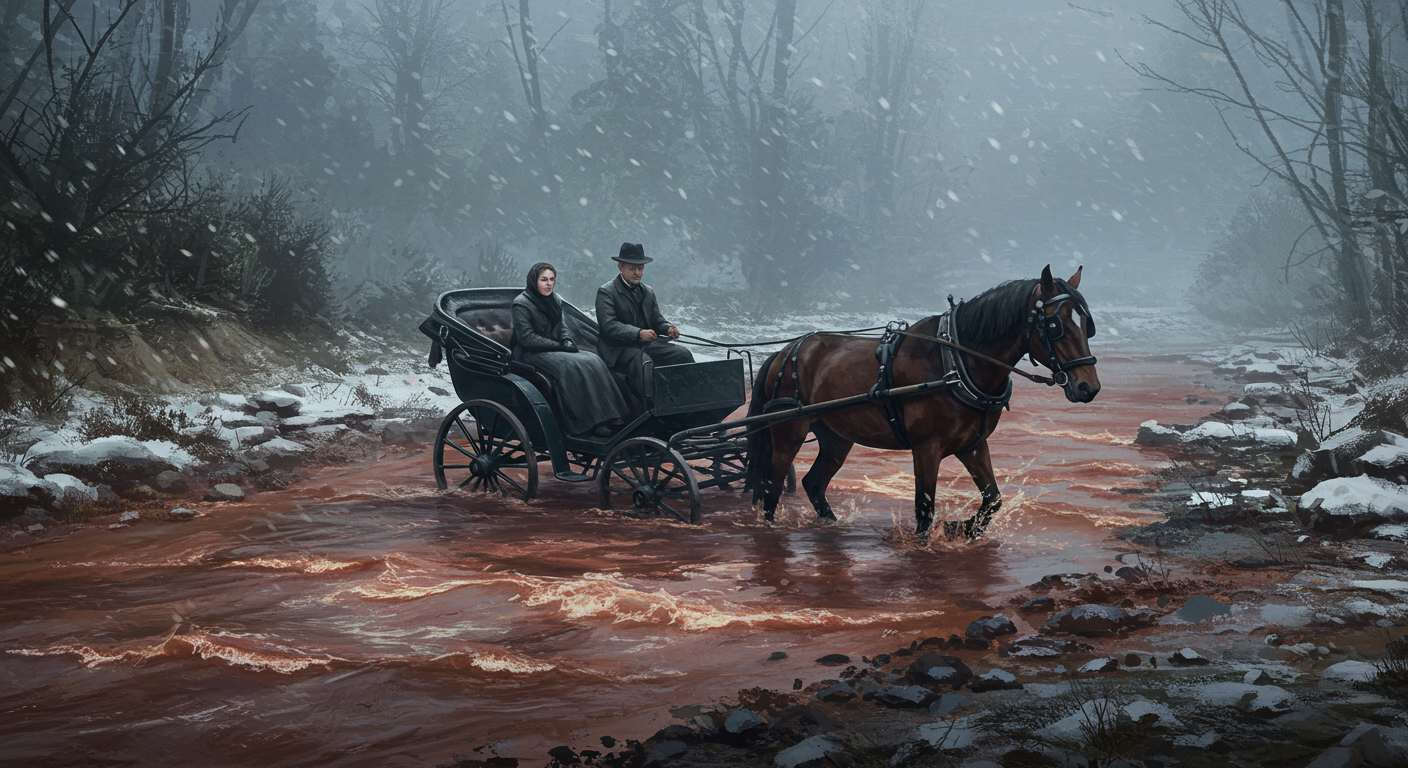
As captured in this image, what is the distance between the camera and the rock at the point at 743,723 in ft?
11.1

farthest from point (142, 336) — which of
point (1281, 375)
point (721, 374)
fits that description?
point (1281, 375)

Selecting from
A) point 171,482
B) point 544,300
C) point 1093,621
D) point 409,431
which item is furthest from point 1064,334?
point 409,431

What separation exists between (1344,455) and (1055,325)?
3.45 m

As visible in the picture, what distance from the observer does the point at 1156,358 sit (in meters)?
24.7

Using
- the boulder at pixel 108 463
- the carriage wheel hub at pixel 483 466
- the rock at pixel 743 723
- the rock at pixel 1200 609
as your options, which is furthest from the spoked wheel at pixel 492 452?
the rock at pixel 1200 609

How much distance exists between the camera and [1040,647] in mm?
4250

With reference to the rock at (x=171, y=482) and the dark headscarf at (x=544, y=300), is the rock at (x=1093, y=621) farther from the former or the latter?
Answer: the rock at (x=171, y=482)

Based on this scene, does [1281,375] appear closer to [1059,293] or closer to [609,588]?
[1059,293]

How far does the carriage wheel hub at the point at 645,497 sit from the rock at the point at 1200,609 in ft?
12.9

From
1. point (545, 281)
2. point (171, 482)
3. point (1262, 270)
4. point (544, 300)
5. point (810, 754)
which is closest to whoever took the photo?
point (810, 754)

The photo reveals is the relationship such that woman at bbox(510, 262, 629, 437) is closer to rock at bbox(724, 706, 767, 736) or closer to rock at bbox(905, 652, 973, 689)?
rock at bbox(905, 652, 973, 689)

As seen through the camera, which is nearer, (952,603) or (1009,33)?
(952,603)

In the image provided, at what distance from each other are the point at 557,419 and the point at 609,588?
2608mm

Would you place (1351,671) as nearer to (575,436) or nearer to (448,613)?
(448,613)
